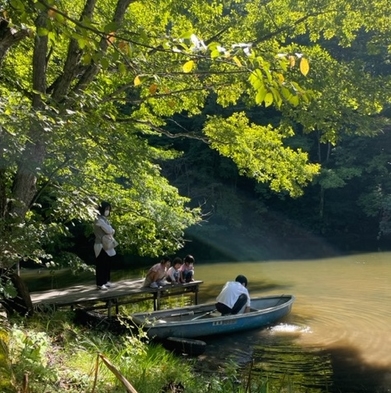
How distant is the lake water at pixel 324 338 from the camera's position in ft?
24.9

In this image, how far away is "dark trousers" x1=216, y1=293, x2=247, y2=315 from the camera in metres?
9.64

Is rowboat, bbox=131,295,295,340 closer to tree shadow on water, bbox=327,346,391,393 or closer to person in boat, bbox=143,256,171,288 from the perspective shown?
person in boat, bbox=143,256,171,288

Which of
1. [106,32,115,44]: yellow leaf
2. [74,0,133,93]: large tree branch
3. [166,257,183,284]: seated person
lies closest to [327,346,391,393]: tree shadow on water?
[166,257,183,284]: seated person

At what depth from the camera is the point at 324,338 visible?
31.4 ft

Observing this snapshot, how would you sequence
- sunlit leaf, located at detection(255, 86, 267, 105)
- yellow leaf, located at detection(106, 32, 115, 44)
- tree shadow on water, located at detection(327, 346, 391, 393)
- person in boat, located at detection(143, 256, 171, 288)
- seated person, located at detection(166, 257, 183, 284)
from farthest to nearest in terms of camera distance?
seated person, located at detection(166, 257, 183, 284), person in boat, located at detection(143, 256, 171, 288), tree shadow on water, located at detection(327, 346, 391, 393), yellow leaf, located at detection(106, 32, 115, 44), sunlit leaf, located at detection(255, 86, 267, 105)

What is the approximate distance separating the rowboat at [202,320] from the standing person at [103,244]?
1.23 metres

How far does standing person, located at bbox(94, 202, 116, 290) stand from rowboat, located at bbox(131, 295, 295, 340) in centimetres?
123

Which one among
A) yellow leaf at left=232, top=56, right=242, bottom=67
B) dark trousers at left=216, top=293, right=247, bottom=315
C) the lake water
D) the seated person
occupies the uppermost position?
yellow leaf at left=232, top=56, right=242, bottom=67

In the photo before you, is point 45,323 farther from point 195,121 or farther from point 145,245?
point 195,121

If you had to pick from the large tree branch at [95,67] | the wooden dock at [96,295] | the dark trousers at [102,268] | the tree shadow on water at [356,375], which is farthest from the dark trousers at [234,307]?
the large tree branch at [95,67]

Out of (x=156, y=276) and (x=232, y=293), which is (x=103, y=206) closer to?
(x=156, y=276)

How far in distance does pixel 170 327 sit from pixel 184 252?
18140 mm

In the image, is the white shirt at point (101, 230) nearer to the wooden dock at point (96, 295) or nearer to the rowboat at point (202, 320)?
the wooden dock at point (96, 295)

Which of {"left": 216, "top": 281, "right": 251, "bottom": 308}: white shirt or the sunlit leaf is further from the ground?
the sunlit leaf
